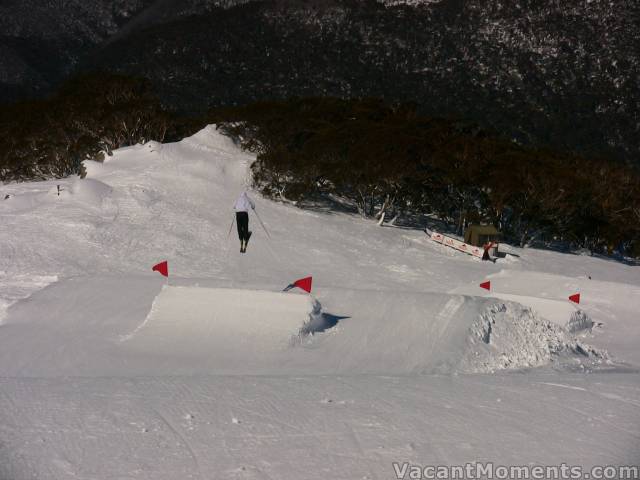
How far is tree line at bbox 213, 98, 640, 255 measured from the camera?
31.4 m

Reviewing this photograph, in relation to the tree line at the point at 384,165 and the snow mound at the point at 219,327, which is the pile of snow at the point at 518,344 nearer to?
the snow mound at the point at 219,327

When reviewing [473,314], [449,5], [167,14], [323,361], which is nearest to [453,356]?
[473,314]

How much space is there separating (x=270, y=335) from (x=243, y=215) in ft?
28.1

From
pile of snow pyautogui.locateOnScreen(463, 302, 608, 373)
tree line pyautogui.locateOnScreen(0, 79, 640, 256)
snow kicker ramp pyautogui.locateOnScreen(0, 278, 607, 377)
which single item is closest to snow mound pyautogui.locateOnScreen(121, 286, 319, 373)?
snow kicker ramp pyautogui.locateOnScreen(0, 278, 607, 377)

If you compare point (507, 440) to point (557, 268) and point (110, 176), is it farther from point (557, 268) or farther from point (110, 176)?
point (110, 176)

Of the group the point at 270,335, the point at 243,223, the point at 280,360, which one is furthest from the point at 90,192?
the point at 280,360

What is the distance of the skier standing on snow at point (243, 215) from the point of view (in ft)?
56.6

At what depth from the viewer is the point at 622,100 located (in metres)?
92.1

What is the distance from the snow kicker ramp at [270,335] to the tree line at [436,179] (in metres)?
18.5

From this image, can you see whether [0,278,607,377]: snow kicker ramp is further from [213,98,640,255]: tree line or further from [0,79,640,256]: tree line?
[0,79,640,256]: tree line

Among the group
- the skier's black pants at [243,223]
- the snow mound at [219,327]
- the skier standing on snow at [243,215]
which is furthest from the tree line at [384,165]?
the snow mound at [219,327]

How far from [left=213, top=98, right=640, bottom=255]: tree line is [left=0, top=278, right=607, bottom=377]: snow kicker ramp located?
730 inches

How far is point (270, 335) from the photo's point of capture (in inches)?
404

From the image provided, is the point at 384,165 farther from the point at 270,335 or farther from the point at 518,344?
the point at 270,335
